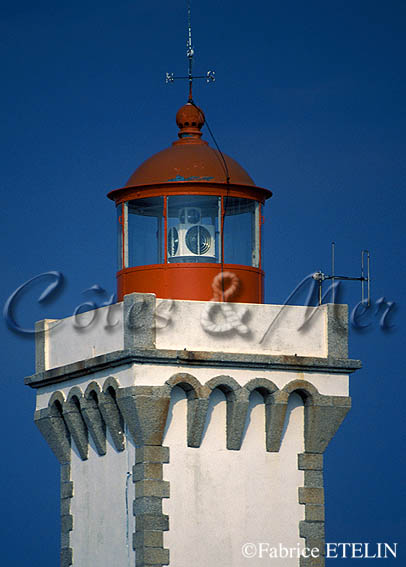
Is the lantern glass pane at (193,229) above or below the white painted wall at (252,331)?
above

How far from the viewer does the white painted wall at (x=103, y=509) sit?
31000 mm

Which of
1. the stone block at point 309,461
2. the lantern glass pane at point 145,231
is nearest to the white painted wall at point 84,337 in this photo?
the lantern glass pane at point 145,231

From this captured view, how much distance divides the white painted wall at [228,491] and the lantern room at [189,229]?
1.71 metres

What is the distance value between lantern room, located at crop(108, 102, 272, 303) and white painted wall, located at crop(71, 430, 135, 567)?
2.50 metres

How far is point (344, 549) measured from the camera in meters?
32.1

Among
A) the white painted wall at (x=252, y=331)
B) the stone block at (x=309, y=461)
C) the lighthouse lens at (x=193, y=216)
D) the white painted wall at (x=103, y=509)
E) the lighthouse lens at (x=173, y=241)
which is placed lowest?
the white painted wall at (x=103, y=509)

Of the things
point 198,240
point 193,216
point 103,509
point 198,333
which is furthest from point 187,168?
point 103,509

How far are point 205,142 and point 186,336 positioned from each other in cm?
351

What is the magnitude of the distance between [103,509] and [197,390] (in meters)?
2.55

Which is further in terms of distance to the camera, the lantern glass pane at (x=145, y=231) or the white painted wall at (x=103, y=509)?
the lantern glass pane at (x=145, y=231)

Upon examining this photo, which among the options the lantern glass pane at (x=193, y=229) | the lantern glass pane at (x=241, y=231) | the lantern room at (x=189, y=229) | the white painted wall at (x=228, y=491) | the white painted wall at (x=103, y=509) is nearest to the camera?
the white painted wall at (x=228, y=491)

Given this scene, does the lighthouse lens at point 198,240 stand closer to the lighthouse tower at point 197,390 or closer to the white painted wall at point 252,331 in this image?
the lighthouse tower at point 197,390

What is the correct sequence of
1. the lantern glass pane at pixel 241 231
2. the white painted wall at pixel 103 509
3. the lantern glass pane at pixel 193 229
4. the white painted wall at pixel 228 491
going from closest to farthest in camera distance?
the white painted wall at pixel 228 491
the white painted wall at pixel 103 509
the lantern glass pane at pixel 193 229
the lantern glass pane at pixel 241 231

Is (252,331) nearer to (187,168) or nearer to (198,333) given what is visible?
(198,333)
